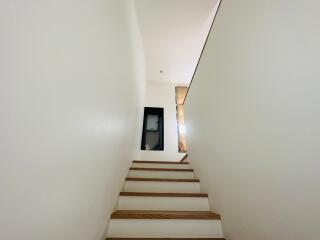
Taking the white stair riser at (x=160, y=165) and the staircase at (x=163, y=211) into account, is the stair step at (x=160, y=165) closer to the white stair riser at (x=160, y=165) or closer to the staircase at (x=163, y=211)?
the white stair riser at (x=160, y=165)

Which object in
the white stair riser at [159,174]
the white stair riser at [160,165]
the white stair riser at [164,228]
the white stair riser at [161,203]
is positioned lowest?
the white stair riser at [164,228]

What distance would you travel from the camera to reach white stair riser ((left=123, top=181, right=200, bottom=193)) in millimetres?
2071

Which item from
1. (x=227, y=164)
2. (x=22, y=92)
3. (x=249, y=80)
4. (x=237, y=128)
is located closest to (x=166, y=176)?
(x=227, y=164)

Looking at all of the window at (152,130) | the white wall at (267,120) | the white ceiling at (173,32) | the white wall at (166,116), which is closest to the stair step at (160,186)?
the white wall at (267,120)

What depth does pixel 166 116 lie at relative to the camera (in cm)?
487

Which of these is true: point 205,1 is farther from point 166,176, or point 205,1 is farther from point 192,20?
point 166,176

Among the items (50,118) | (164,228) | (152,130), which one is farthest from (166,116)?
(50,118)

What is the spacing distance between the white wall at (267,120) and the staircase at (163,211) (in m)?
0.21

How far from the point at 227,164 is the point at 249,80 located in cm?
70

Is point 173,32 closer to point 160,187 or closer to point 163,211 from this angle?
point 160,187

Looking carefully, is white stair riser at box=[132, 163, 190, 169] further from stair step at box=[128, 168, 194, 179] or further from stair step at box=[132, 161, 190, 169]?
stair step at box=[128, 168, 194, 179]

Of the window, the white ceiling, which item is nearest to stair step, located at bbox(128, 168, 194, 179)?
the window

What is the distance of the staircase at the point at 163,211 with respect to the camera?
1.48m

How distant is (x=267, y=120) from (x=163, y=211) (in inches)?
51.0
